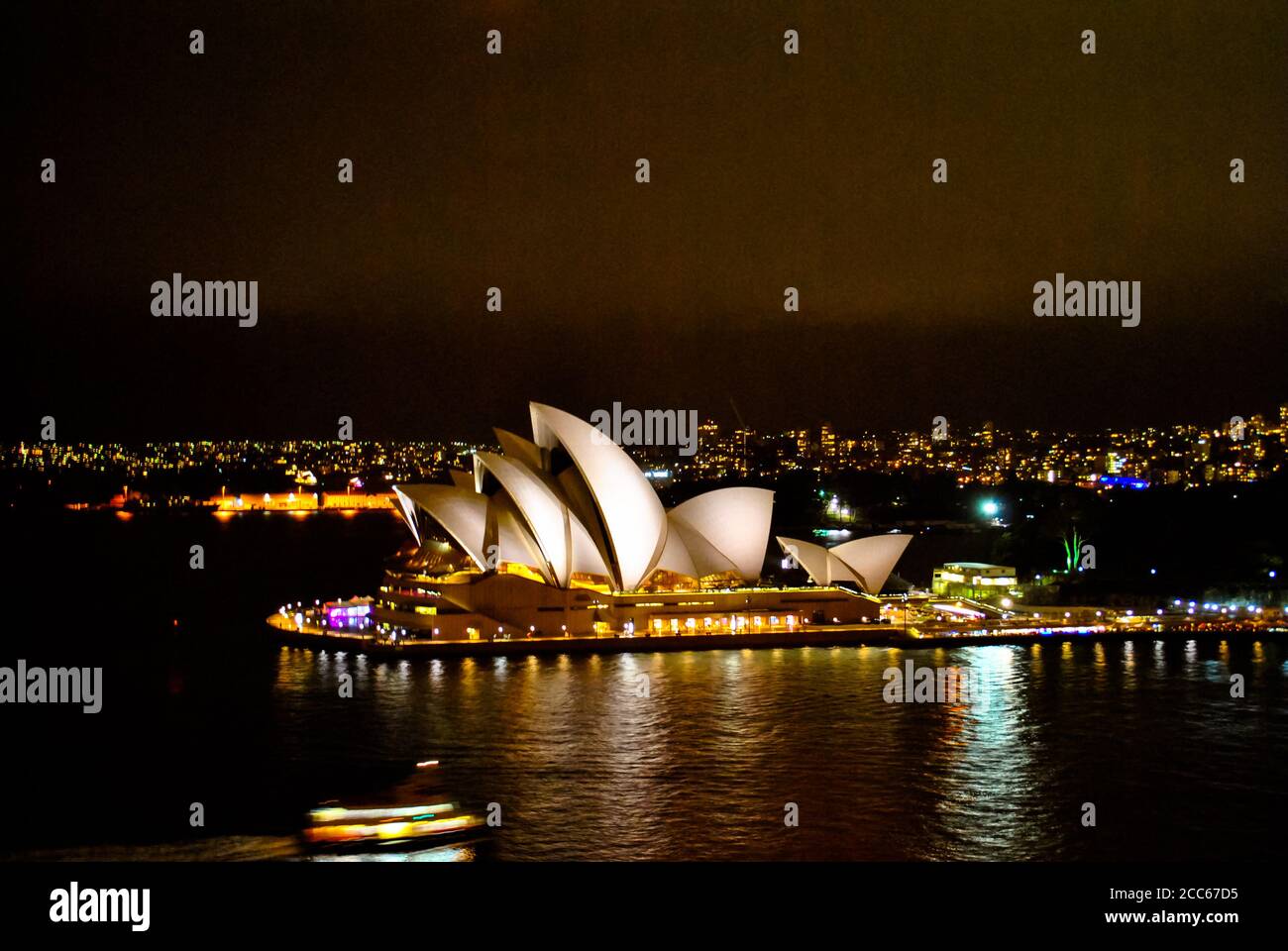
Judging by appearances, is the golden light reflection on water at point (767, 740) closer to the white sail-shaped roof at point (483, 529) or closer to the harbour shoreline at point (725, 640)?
the harbour shoreline at point (725, 640)

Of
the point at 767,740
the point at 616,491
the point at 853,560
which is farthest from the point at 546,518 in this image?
the point at 767,740

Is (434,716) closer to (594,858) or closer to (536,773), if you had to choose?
(536,773)

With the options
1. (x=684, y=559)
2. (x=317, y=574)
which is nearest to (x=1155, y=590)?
(x=684, y=559)

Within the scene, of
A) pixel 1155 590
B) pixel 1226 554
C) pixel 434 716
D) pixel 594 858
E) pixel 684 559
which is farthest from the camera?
pixel 1226 554

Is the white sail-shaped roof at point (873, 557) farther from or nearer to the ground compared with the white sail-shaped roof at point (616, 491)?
nearer to the ground

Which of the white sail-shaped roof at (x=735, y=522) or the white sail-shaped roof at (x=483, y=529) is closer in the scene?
the white sail-shaped roof at (x=483, y=529)

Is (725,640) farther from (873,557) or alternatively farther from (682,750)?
(682,750)

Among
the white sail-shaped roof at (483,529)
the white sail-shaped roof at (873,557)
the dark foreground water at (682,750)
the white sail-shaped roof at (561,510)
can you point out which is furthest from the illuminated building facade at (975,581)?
the white sail-shaped roof at (483,529)
